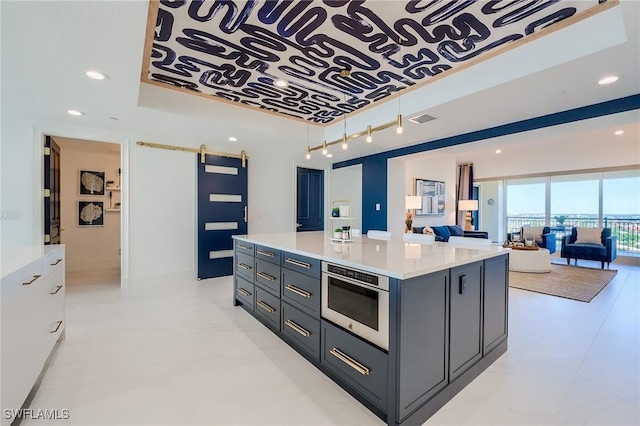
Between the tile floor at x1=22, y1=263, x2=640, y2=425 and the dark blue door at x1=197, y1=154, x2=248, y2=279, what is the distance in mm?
1679

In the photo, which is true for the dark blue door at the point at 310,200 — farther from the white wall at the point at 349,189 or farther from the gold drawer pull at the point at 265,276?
the gold drawer pull at the point at 265,276

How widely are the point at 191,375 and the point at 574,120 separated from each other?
4694mm

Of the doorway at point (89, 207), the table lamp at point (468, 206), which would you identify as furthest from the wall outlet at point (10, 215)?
the table lamp at point (468, 206)

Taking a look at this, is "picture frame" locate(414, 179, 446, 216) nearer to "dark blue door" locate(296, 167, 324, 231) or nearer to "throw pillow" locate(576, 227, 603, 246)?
"dark blue door" locate(296, 167, 324, 231)

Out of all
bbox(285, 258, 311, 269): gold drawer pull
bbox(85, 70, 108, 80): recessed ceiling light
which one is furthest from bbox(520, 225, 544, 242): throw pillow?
bbox(85, 70, 108, 80): recessed ceiling light

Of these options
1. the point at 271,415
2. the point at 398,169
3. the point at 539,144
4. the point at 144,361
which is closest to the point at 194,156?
the point at 144,361

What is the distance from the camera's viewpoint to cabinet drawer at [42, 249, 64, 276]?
1.94m

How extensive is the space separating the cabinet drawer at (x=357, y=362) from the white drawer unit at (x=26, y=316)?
1652mm

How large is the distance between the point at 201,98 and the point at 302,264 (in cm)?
275

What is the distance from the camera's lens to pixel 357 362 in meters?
1.70

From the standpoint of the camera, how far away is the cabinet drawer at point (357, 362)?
1561 millimetres

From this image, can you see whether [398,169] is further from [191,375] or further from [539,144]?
[191,375]

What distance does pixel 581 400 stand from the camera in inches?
69.2

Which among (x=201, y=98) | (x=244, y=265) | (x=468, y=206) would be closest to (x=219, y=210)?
(x=201, y=98)
